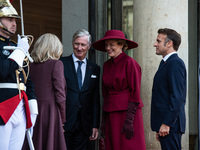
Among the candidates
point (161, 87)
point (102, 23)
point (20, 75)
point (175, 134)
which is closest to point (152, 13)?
point (102, 23)

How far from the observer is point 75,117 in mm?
4250

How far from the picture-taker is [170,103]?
11.9 feet

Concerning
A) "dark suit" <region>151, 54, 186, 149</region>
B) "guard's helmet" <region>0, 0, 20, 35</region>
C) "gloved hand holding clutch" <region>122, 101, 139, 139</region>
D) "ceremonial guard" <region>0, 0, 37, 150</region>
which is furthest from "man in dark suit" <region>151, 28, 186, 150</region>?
"guard's helmet" <region>0, 0, 20, 35</region>

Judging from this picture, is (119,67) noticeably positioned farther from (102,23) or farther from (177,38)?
(102,23)

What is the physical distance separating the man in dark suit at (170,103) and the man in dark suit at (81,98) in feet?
2.67

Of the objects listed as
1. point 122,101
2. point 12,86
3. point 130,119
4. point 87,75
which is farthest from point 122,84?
point 12,86

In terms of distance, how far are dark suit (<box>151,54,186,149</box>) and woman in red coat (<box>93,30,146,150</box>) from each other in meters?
0.29

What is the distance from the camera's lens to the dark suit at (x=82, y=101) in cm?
426

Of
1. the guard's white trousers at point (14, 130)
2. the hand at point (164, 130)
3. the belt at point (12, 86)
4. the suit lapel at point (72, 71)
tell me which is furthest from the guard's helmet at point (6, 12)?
the hand at point (164, 130)

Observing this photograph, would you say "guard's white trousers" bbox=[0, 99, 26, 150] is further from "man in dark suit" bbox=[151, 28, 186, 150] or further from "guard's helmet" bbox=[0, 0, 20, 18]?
"man in dark suit" bbox=[151, 28, 186, 150]

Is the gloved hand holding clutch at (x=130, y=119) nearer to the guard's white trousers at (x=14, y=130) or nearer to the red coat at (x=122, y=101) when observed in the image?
the red coat at (x=122, y=101)

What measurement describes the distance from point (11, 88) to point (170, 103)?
138 centimetres

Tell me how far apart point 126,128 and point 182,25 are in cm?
176

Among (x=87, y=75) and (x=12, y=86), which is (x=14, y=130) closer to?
(x=12, y=86)
